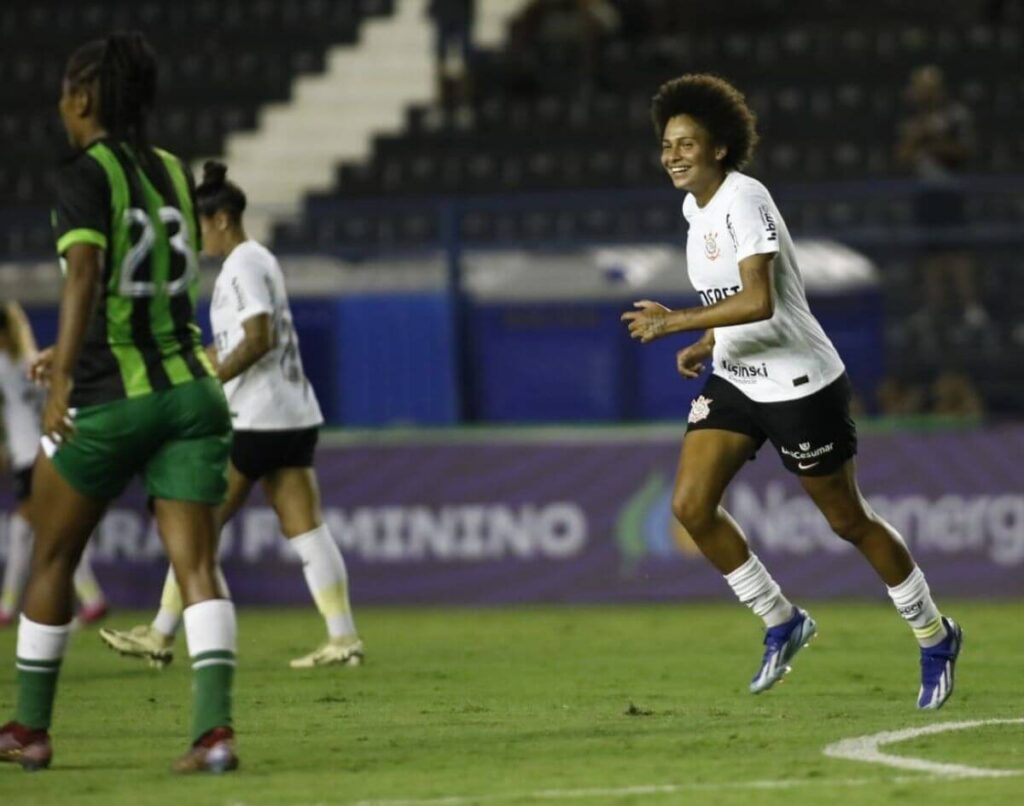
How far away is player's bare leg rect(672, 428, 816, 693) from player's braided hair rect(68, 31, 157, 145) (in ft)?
8.74

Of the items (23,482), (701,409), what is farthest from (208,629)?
(23,482)

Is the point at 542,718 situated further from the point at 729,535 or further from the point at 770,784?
the point at 770,784

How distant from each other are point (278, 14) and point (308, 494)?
1455 centimetres

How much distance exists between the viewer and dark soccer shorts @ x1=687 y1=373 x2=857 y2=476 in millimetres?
7988

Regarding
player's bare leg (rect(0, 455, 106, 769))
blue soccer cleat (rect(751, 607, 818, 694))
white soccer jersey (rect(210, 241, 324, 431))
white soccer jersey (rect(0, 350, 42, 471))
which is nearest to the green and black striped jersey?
player's bare leg (rect(0, 455, 106, 769))

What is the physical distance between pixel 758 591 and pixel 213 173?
3443 millimetres

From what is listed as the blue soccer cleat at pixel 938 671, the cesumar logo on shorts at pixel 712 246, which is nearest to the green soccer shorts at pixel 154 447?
the cesumar logo on shorts at pixel 712 246

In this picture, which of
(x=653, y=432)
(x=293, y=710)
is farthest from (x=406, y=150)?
(x=293, y=710)

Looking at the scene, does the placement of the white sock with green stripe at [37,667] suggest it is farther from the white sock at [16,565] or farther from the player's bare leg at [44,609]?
the white sock at [16,565]

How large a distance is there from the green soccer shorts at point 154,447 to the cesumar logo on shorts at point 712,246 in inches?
87.1

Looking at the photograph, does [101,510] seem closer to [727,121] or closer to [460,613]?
[727,121]

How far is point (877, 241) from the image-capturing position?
15.2 m

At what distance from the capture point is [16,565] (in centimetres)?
1445

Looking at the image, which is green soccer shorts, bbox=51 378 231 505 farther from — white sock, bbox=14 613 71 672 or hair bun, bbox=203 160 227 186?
hair bun, bbox=203 160 227 186
